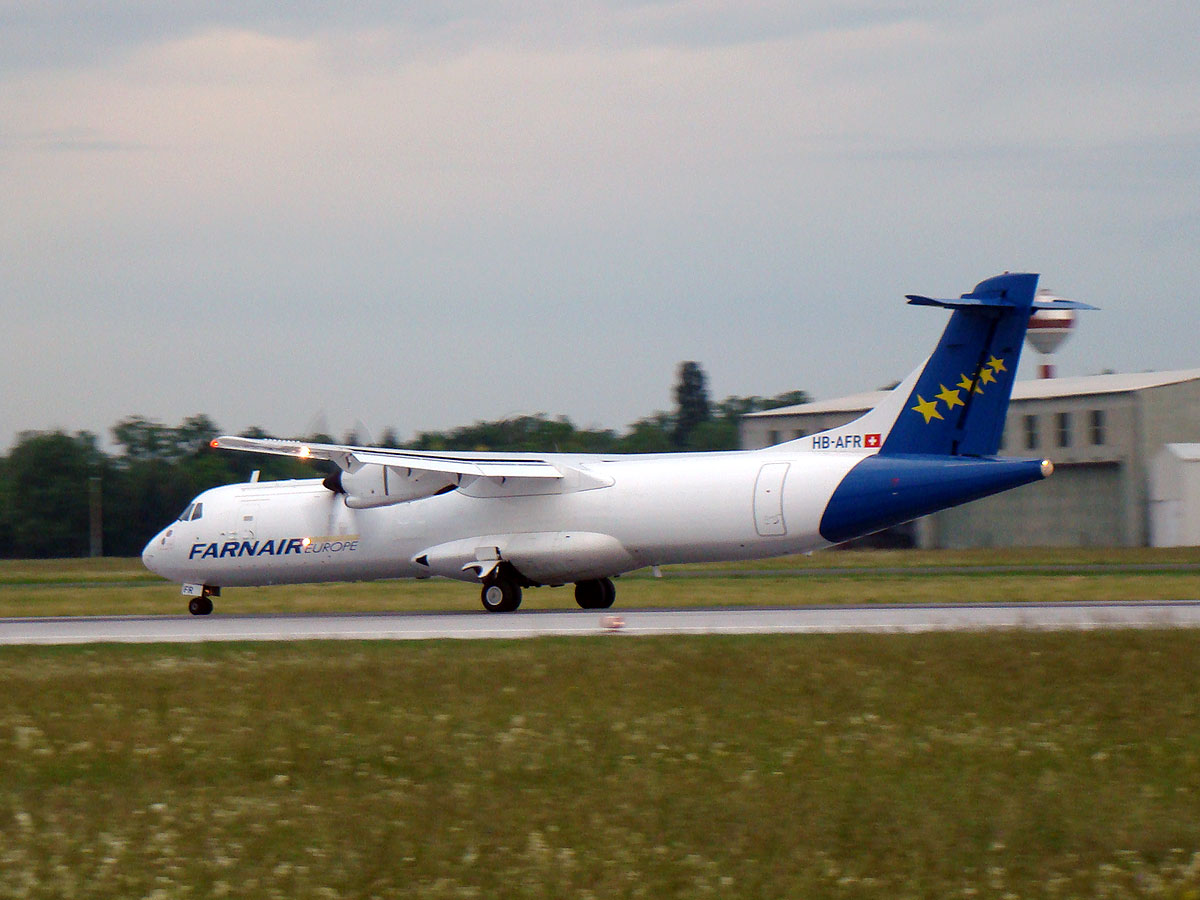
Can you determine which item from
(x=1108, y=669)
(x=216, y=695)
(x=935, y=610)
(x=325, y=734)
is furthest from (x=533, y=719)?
(x=935, y=610)

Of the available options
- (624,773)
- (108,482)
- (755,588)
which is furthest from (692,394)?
(624,773)

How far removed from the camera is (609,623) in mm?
20812

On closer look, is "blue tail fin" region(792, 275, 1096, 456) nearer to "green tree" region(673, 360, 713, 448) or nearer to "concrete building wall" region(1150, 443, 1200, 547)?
"concrete building wall" region(1150, 443, 1200, 547)

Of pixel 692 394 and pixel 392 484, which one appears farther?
pixel 692 394

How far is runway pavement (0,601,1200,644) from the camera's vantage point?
19.6m

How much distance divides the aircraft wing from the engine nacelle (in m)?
0.24

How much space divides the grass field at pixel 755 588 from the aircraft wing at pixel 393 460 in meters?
3.68

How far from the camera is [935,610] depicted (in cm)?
2397

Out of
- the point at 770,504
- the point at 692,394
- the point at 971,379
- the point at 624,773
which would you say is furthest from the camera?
the point at 692,394

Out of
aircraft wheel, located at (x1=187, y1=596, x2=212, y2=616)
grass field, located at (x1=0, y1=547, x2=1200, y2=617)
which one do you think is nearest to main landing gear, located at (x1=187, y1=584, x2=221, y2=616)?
aircraft wheel, located at (x1=187, y1=596, x2=212, y2=616)

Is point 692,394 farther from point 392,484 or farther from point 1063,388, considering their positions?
point 392,484

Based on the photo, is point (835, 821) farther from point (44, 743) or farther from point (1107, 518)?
point (1107, 518)

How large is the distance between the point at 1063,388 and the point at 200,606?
157 feet

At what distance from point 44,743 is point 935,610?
51.7 ft
